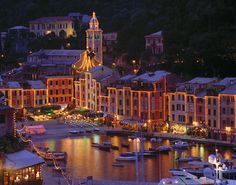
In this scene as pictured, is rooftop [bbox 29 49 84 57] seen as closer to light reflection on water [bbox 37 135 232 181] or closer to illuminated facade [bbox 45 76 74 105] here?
illuminated facade [bbox 45 76 74 105]

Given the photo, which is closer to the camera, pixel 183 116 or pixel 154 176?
pixel 154 176

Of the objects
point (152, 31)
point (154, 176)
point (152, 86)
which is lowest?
point (154, 176)

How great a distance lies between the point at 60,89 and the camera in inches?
1325

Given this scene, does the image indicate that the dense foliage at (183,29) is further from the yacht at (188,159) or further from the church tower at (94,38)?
the yacht at (188,159)

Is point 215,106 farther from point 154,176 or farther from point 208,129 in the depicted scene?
point 154,176

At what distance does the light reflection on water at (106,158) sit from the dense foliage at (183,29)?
5345 mm

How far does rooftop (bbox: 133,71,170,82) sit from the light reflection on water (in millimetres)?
2999

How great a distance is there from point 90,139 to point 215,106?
13.0ft

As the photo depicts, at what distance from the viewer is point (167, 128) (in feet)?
90.2

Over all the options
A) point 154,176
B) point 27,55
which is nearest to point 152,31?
point 27,55

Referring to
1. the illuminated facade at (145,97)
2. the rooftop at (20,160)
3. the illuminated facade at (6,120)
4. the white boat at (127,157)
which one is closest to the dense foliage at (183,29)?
the illuminated facade at (145,97)

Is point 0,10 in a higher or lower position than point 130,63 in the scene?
higher

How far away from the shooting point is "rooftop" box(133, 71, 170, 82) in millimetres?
28859

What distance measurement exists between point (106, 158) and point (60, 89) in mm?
11479
